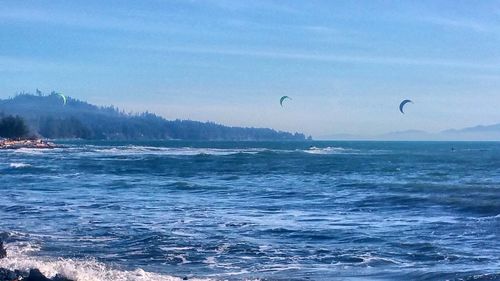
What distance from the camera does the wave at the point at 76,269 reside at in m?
14.0

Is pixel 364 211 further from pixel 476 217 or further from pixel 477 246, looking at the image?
pixel 477 246

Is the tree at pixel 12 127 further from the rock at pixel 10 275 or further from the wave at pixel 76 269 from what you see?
the rock at pixel 10 275

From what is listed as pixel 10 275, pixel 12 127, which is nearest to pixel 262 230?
pixel 10 275

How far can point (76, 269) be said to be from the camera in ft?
47.8

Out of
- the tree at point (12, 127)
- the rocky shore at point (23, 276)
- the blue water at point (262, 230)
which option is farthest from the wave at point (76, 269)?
the tree at point (12, 127)

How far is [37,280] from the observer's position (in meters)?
12.9

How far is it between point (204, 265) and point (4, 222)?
8.42m

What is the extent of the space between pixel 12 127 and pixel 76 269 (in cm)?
13931

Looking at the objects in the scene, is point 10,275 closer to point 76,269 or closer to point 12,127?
point 76,269

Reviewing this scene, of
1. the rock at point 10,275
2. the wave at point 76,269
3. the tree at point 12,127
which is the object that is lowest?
the wave at point 76,269

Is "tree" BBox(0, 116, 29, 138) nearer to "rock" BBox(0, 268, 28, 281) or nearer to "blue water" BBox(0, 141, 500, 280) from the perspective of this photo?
"blue water" BBox(0, 141, 500, 280)

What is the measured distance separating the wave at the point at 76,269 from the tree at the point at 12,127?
136809 millimetres

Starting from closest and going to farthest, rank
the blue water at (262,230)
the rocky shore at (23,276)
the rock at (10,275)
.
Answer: the rocky shore at (23,276) < the rock at (10,275) < the blue water at (262,230)

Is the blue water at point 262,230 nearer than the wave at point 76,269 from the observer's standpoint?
No
